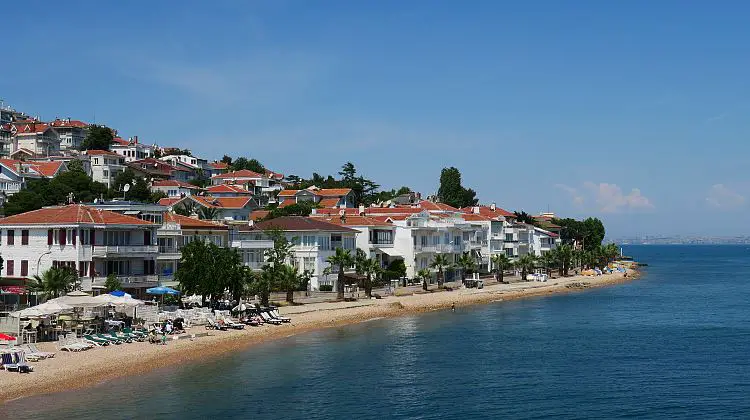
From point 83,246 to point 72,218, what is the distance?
2065 mm

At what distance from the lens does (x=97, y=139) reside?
152 m

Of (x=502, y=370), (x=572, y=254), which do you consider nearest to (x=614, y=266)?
(x=572, y=254)

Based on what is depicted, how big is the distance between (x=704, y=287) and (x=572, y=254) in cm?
2485

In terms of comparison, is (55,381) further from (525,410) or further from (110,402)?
(525,410)

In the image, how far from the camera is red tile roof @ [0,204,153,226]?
181ft

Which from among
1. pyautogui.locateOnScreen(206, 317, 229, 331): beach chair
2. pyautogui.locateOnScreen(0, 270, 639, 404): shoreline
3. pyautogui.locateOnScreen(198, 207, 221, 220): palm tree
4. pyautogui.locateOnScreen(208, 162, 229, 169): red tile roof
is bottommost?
pyautogui.locateOnScreen(0, 270, 639, 404): shoreline

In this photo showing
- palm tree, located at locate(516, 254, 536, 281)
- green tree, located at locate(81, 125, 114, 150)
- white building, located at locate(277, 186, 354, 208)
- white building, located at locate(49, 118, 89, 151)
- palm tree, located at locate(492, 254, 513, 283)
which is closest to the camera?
palm tree, located at locate(492, 254, 513, 283)

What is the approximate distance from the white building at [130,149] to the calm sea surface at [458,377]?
105m

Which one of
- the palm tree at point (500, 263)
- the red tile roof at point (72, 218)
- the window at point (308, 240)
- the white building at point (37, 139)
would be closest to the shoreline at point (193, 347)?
the window at point (308, 240)

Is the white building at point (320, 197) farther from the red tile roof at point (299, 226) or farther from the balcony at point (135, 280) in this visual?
the balcony at point (135, 280)

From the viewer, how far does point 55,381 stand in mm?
37281

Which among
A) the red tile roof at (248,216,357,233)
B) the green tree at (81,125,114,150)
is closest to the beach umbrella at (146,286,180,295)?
the red tile roof at (248,216,357,233)

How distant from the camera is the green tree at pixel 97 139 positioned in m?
152

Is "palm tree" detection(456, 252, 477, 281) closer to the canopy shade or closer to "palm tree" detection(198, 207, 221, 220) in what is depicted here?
"palm tree" detection(198, 207, 221, 220)
